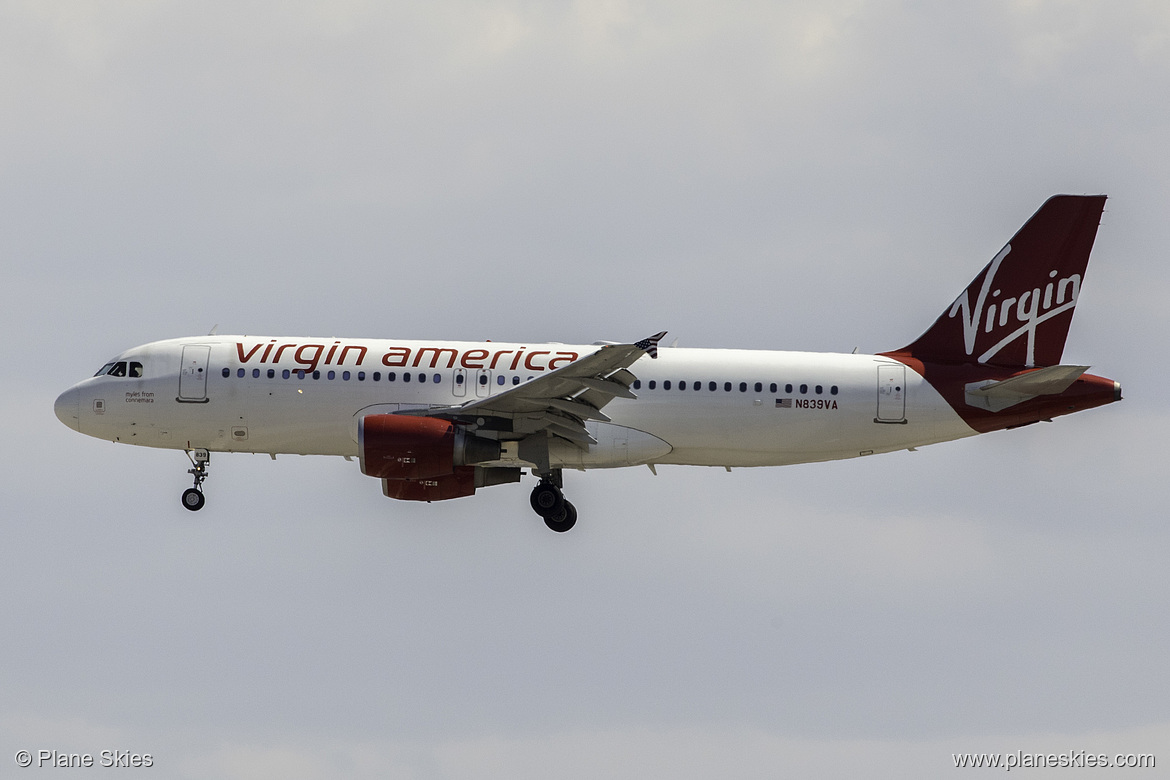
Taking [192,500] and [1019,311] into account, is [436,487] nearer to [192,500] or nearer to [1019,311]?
[192,500]

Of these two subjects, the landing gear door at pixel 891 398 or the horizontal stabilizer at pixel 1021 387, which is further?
the landing gear door at pixel 891 398

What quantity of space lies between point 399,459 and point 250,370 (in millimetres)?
5056

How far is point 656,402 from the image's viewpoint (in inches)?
1748

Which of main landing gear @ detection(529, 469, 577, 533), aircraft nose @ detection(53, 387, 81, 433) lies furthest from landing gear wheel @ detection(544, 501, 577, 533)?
aircraft nose @ detection(53, 387, 81, 433)

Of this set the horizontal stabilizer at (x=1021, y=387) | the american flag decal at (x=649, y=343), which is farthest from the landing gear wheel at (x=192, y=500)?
the horizontal stabilizer at (x=1021, y=387)

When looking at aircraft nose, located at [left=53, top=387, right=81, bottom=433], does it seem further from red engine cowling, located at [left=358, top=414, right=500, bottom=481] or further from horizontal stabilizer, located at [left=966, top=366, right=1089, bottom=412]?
horizontal stabilizer, located at [left=966, top=366, right=1089, bottom=412]

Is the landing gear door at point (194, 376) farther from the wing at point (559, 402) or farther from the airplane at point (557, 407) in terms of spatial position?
the wing at point (559, 402)

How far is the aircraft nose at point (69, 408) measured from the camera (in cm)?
4631

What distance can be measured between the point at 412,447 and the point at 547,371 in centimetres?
440

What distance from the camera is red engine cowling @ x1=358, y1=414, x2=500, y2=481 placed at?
1695 inches

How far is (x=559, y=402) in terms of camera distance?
141ft

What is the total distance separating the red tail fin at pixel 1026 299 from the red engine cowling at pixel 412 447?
41.0ft

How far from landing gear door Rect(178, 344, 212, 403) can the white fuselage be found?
4cm

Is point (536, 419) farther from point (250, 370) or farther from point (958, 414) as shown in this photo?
point (958, 414)
